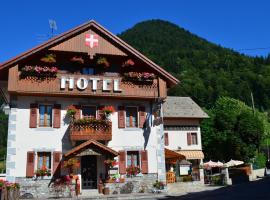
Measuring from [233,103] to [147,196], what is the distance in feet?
125

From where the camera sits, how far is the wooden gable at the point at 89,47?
24.5 metres

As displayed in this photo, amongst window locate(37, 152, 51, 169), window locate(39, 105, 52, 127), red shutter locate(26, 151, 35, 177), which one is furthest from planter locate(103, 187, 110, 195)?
window locate(39, 105, 52, 127)

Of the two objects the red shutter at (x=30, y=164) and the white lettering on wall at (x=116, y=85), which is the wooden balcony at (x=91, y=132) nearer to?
the white lettering on wall at (x=116, y=85)

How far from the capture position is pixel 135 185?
24609mm

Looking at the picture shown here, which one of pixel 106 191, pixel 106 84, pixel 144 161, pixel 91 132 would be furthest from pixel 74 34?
pixel 106 191

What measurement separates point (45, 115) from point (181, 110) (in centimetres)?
1839

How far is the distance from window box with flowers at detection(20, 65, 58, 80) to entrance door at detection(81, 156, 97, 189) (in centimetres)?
595

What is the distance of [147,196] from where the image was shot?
22.5 metres

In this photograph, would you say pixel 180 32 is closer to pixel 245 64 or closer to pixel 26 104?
pixel 245 64

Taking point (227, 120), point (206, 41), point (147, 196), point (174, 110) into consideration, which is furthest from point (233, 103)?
point (206, 41)

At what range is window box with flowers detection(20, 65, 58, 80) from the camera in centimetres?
2344

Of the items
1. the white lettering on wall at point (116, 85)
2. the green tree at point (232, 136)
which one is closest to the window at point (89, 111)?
the white lettering on wall at point (116, 85)

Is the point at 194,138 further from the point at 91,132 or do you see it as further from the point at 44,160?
the point at 44,160

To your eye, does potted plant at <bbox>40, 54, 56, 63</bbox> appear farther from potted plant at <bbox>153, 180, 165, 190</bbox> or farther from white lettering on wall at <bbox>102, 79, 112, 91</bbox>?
potted plant at <bbox>153, 180, 165, 190</bbox>
